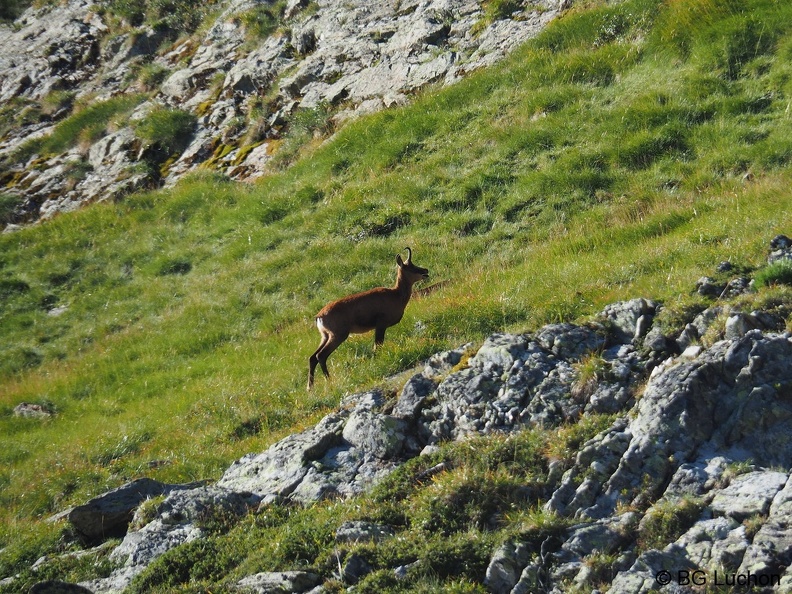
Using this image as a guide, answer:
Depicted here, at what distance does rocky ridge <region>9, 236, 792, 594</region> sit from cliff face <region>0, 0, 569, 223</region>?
16.6 metres

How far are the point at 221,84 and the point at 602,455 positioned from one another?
24676mm

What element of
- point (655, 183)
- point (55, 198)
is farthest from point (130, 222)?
point (655, 183)

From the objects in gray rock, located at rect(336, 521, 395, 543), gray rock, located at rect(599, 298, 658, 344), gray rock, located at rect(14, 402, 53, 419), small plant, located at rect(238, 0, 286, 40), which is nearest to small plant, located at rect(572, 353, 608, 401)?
gray rock, located at rect(599, 298, 658, 344)

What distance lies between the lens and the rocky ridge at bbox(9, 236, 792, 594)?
6840 millimetres

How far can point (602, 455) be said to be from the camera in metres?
8.05

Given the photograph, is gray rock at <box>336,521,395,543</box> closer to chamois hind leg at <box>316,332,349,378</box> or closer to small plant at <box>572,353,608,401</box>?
small plant at <box>572,353,608,401</box>

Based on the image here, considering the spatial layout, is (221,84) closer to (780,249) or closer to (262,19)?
(262,19)

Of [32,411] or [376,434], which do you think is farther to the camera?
[32,411]

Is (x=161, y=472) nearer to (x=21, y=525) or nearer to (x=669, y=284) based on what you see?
(x=21, y=525)

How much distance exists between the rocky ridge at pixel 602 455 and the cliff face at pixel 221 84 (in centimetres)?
1657

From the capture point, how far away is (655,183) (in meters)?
18.3

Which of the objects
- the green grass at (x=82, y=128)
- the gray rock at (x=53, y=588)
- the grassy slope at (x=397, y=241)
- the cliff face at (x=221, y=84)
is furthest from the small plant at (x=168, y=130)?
the gray rock at (x=53, y=588)

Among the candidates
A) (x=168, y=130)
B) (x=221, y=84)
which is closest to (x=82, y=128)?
(x=168, y=130)

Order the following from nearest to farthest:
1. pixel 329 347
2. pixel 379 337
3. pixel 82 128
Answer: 1. pixel 329 347
2. pixel 379 337
3. pixel 82 128
